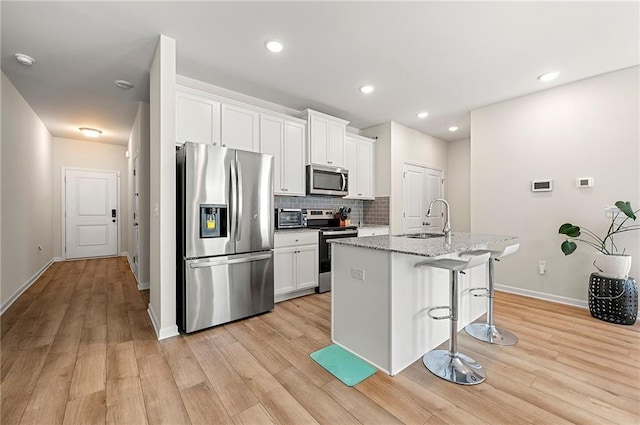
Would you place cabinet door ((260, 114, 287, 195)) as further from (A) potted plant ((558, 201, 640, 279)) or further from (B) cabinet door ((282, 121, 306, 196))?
(A) potted plant ((558, 201, 640, 279))

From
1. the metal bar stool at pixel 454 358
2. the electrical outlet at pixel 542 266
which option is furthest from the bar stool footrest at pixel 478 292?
the electrical outlet at pixel 542 266

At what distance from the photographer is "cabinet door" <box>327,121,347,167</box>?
171 inches

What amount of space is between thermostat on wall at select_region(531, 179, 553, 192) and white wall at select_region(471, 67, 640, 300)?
5cm

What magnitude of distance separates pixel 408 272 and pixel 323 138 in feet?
9.09

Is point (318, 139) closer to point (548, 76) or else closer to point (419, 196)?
point (419, 196)

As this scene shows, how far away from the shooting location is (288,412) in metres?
1.60

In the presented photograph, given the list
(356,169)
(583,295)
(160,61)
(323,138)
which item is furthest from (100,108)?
(583,295)

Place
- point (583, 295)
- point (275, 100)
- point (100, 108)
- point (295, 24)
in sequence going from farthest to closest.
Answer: point (100, 108)
point (275, 100)
point (583, 295)
point (295, 24)

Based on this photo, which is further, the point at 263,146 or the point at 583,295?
the point at 263,146

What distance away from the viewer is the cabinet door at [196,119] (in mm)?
2953

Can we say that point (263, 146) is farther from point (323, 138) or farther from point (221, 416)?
point (221, 416)

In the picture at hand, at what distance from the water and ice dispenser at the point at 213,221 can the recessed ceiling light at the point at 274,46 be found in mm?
1582

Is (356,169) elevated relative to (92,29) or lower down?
lower down

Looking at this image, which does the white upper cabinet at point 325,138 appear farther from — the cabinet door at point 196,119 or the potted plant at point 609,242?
the potted plant at point 609,242
